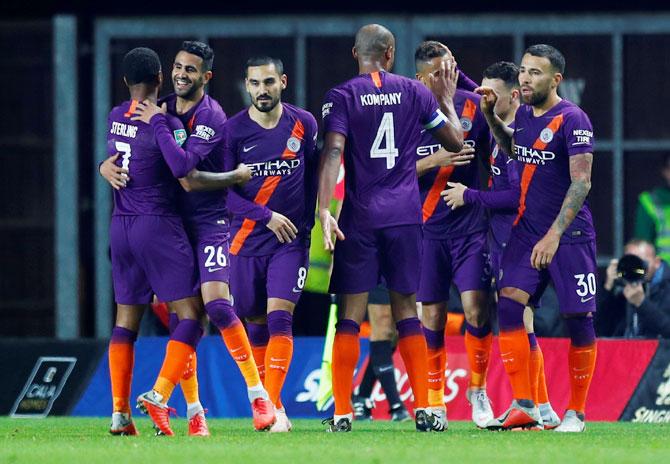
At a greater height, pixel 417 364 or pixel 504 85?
pixel 504 85

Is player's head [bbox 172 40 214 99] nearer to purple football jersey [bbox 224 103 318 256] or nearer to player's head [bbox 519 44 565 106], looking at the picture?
purple football jersey [bbox 224 103 318 256]

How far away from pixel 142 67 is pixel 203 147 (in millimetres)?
533

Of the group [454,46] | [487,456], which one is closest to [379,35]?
[487,456]

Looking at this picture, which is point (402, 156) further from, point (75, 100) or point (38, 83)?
point (38, 83)

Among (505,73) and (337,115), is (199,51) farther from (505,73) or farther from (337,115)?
(505,73)

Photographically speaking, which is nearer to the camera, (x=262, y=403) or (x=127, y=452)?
(x=127, y=452)

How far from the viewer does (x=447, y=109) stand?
31.1ft

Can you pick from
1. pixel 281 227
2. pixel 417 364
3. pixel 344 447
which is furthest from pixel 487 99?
pixel 344 447

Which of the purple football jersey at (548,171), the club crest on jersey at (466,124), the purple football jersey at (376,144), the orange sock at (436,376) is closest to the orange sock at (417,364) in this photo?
the orange sock at (436,376)

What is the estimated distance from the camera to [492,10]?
589 inches

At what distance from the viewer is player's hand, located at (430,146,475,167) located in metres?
10.2

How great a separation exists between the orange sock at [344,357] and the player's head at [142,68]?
5.42 feet

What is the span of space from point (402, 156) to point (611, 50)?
6130 millimetres

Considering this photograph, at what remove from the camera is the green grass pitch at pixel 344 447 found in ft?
24.3
